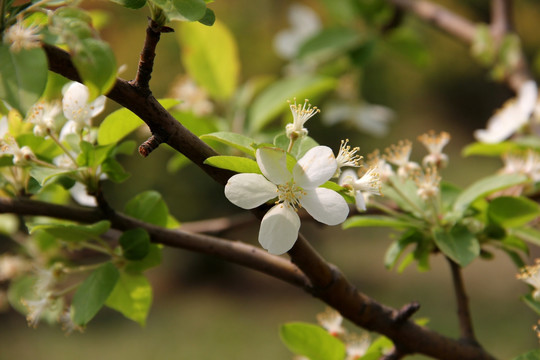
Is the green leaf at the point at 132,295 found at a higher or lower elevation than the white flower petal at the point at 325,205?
lower

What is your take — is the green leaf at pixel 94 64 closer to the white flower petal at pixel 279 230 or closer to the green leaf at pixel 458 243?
the white flower petal at pixel 279 230

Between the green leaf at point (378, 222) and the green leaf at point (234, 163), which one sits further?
the green leaf at point (378, 222)

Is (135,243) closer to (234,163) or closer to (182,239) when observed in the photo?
(182,239)

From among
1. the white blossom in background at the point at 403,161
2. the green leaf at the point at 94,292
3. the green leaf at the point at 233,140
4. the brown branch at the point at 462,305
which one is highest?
the white blossom in background at the point at 403,161

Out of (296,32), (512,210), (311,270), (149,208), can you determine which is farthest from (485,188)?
(296,32)

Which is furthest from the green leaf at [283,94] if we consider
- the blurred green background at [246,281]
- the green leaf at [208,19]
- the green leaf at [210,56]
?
the blurred green background at [246,281]

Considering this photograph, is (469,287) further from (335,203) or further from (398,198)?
(335,203)

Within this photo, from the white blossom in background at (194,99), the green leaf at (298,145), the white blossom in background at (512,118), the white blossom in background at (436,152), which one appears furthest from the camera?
the white blossom in background at (194,99)
